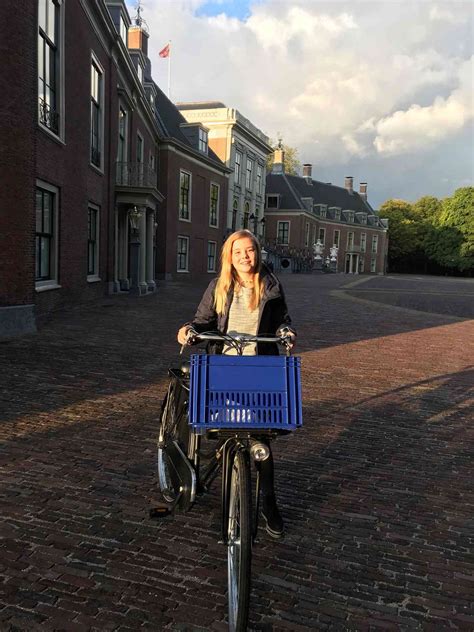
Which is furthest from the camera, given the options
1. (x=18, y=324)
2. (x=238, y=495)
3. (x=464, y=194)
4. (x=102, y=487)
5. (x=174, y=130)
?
(x=464, y=194)

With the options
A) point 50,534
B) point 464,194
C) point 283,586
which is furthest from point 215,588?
point 464,194

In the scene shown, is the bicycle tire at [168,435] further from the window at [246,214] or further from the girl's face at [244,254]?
the window at [246,214]

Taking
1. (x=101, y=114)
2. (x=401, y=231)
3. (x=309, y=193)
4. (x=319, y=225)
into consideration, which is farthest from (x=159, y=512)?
(x=401, y=231)

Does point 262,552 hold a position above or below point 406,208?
below

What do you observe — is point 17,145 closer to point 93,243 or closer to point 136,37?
point 93,243

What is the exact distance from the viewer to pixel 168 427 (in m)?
3.61

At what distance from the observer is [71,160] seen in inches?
562

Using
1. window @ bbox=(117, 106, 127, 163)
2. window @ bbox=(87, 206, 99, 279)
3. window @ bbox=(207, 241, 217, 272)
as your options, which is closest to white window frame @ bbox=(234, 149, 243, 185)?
window @ bbox=(207, 241, 217, 272)

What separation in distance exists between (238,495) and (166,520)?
1.26 meters

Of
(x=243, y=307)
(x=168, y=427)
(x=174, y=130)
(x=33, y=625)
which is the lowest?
(x=33, y=625)

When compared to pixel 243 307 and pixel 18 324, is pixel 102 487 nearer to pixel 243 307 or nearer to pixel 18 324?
pixel 243 307

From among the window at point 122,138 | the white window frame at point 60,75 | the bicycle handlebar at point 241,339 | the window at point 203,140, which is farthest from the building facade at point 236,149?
the bicycle handlebar at point 241,339

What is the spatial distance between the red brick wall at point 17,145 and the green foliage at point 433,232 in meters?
68.8

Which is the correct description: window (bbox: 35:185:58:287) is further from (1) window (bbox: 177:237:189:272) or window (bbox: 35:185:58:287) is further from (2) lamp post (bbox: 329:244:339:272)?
(2) lamp post (bbox: 329:244:339:272)
